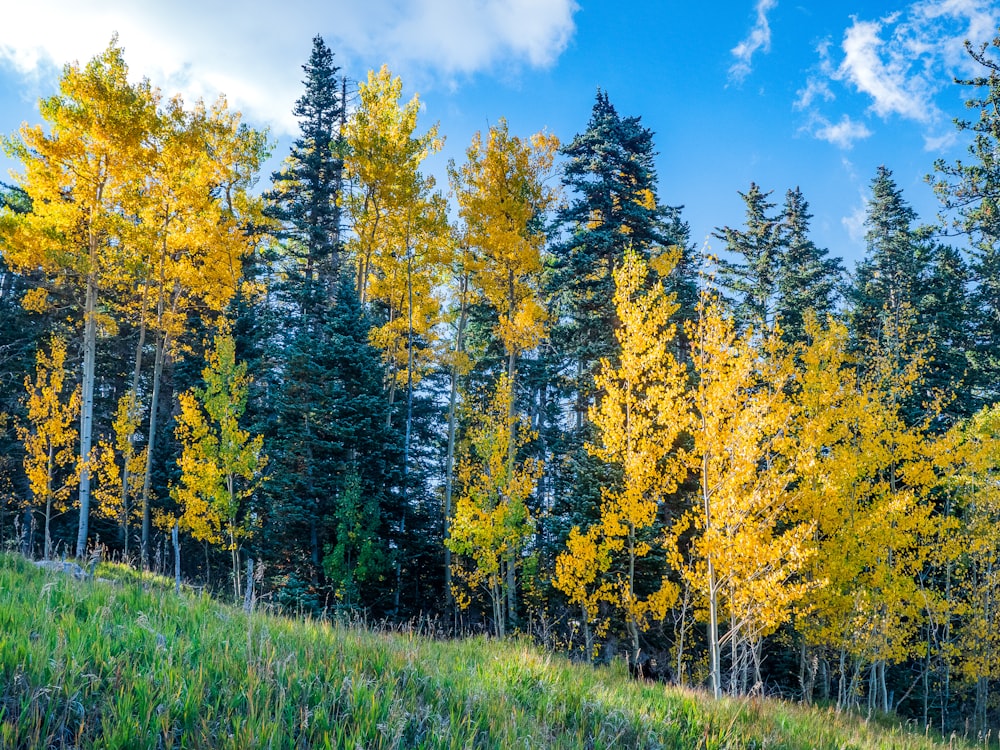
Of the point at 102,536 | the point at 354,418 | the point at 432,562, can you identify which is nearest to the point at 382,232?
the point at 354,418

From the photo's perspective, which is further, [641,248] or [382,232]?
[382,232]

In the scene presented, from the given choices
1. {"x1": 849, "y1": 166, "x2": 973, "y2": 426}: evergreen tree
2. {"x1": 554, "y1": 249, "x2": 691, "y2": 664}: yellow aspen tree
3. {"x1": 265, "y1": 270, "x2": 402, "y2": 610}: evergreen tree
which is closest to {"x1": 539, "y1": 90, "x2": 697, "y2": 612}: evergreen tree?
{"x1": 554, "y1": 249, "x2": 691, "y2": 664}: yellow aspen tree

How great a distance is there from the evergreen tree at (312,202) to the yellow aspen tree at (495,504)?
11.9 metres

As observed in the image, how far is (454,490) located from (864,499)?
40.8 feet

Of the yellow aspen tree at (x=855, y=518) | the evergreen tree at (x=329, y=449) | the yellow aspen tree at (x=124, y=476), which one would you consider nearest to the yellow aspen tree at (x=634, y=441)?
the yellow aspen tree at (x=855, y=518)

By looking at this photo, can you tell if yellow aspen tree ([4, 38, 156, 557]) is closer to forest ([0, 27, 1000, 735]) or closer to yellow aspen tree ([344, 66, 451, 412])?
forest ([0, 27, 1000, 735])

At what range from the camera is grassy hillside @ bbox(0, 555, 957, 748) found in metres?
2.80

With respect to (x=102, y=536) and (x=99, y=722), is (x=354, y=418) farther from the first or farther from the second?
(x=99, y=722)

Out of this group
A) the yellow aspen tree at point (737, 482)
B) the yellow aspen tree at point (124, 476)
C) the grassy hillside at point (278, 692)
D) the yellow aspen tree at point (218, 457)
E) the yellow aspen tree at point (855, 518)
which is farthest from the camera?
the yellow aspen tree at point (124, 476)

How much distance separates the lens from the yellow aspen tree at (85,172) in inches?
576

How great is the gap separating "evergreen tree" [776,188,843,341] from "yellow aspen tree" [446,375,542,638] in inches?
587

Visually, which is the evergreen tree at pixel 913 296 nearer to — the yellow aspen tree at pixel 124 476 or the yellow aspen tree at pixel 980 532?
the yellow aspen tree at pixel 980 532

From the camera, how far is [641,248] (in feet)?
61.4

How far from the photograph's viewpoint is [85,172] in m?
15.3
